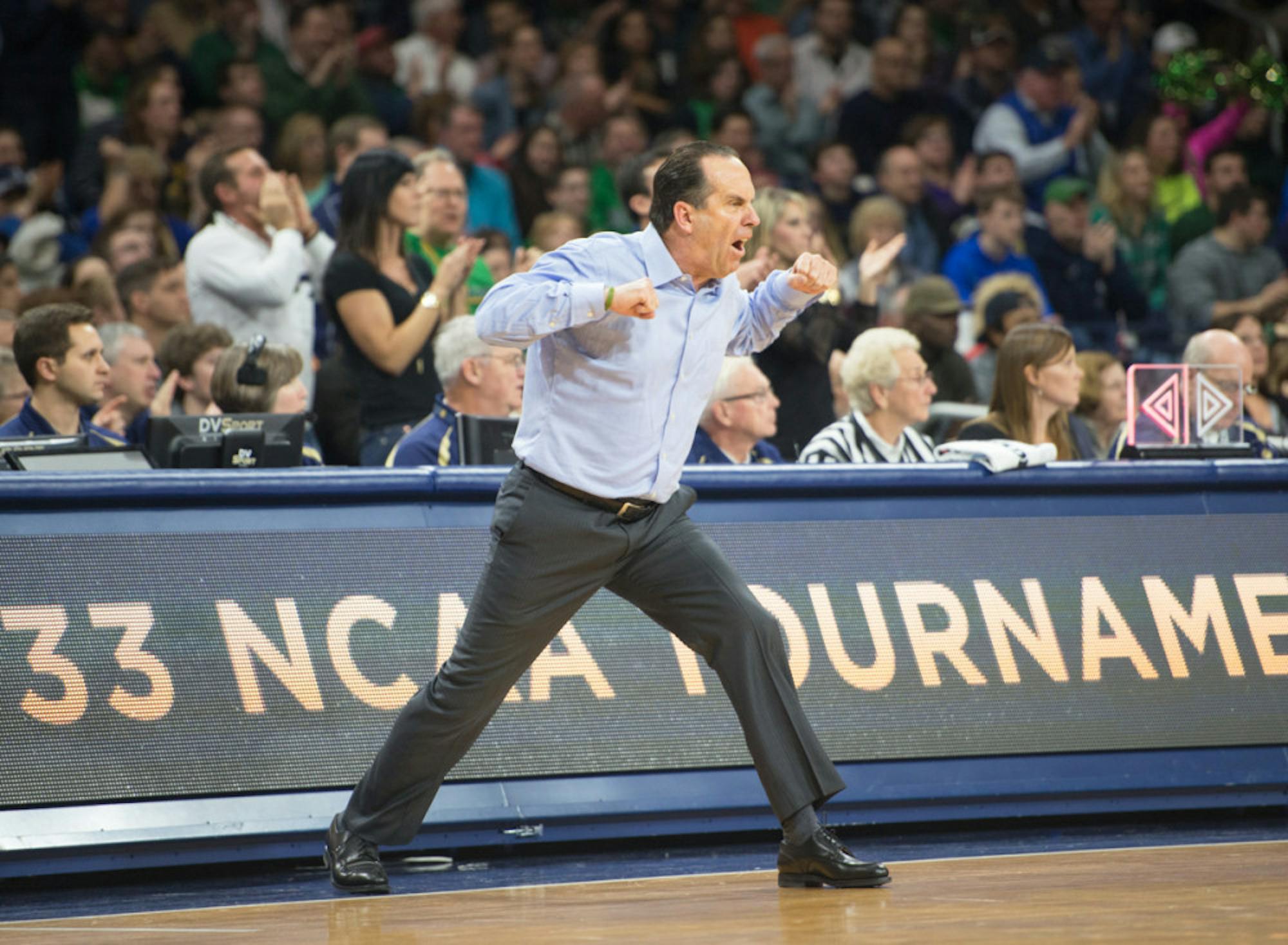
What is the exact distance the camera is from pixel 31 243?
9547 millimetres

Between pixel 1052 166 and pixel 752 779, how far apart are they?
763 centimetres

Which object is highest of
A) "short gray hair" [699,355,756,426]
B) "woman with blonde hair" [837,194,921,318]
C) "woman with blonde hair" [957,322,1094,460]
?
"woman with blonde hair" [837,194,921,318]

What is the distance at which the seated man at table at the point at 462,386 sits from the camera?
22.0ft

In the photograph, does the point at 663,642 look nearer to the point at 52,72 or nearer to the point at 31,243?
the point at 31,243

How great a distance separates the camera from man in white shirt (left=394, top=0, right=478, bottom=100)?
1195 cm

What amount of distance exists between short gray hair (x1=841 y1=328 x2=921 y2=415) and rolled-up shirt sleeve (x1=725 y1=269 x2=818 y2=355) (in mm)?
1864

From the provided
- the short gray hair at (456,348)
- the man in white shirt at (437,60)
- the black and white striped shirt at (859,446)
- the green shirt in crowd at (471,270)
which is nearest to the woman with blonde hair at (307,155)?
the green shirt in crowd at (471,270)

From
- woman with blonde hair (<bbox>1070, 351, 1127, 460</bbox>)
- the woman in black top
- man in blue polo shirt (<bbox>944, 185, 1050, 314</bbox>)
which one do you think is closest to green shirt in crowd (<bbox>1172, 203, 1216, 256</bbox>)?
man in blue polo shirt (<bbox>944, 185, 1050, 314</bbox>)

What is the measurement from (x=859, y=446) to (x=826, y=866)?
94.8 inches

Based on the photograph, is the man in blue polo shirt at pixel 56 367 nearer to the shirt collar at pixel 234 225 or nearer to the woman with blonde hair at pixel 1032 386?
the shirt collar at pixel 234 225

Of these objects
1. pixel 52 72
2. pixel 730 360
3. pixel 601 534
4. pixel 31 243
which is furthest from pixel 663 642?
pixel 52 72

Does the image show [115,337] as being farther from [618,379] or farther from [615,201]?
[615,201]

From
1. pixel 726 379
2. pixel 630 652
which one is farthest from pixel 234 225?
pixel 630 652

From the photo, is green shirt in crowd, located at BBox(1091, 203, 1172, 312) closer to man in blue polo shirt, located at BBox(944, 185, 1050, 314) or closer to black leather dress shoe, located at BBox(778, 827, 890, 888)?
man in blue polo shirt, located at BBox(944, 185, 1050, 314)
